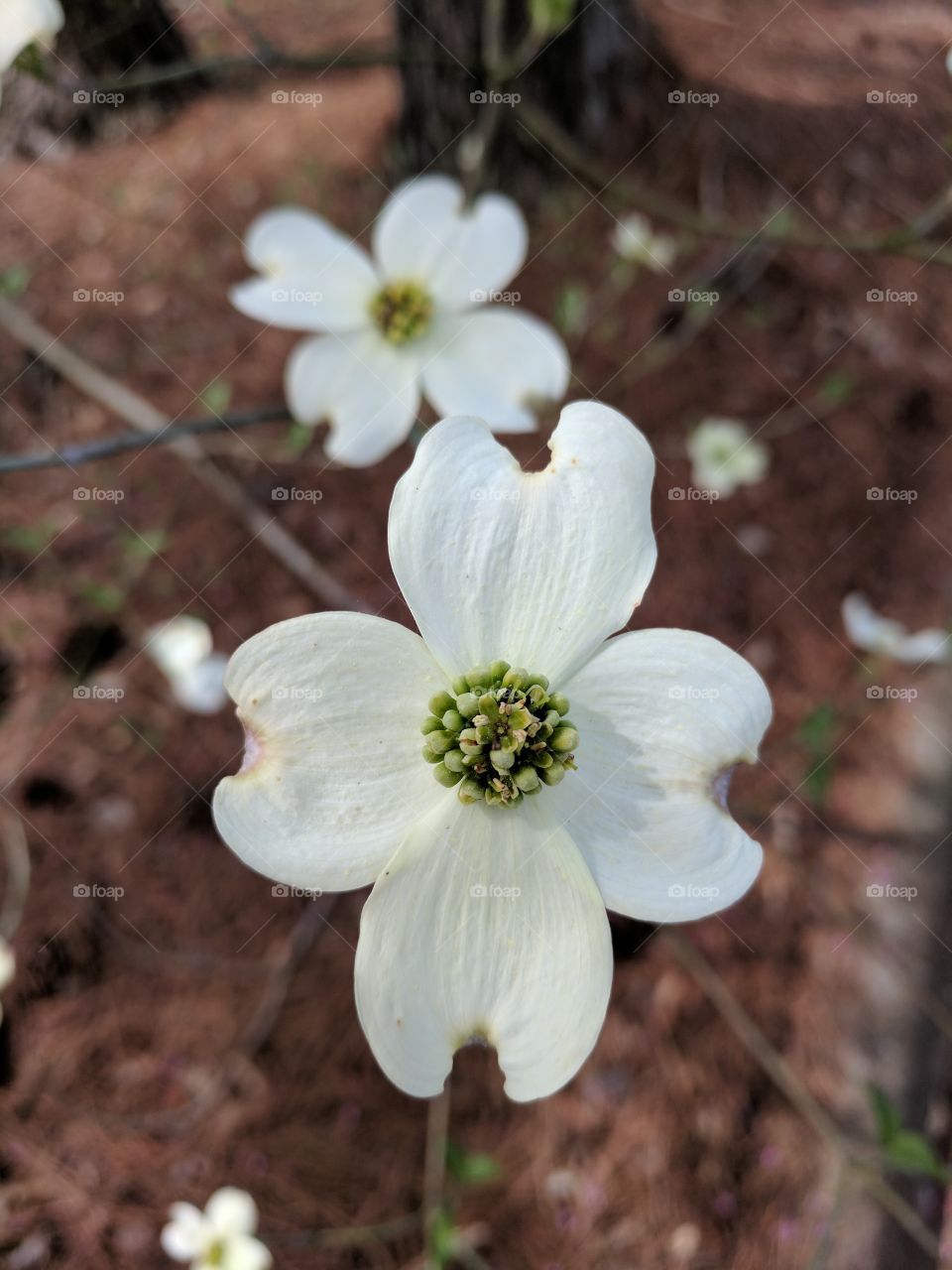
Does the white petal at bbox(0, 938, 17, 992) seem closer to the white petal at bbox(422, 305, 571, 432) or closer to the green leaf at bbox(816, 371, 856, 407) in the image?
the white petal at bbox(422, 305, 571, 432)

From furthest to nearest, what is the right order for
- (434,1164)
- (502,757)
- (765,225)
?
(765,225) < (434,1164) < (502,757)

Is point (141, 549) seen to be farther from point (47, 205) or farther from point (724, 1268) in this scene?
point (724, 1268)

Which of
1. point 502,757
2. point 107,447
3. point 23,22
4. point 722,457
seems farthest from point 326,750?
point 722,457

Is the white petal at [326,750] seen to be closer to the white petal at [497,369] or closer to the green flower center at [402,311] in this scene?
the white petal at [497,369]

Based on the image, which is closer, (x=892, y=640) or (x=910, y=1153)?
(x=910, y=1153)

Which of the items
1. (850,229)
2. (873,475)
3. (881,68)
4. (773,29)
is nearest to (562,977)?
(873,475)

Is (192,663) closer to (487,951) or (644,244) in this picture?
(487,951)

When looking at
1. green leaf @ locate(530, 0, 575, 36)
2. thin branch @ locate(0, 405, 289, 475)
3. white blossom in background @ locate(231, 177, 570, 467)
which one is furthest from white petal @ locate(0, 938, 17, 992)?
green leaf @ locate(530, 0, 575, 36)
